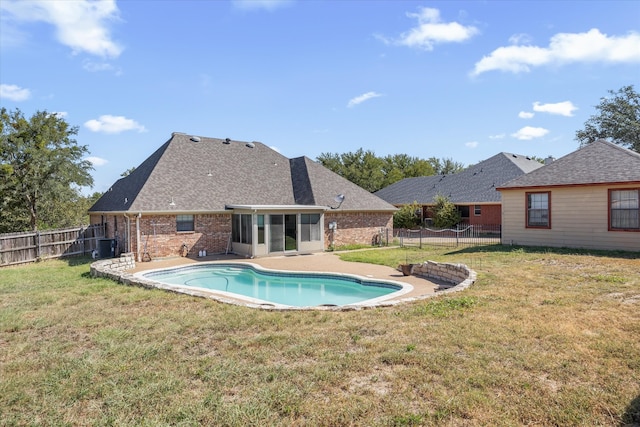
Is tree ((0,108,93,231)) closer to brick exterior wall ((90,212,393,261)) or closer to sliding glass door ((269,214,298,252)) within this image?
brick exterior wall ((90,212,393,261))

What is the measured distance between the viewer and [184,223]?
59.3 feet

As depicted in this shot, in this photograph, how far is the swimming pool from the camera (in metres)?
10.4

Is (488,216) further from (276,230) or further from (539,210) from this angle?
(276,230)

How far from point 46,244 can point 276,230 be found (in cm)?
1053

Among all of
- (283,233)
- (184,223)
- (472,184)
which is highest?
(472,184)

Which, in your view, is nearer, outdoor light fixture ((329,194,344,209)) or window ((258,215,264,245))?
window ((258,215,264,245))

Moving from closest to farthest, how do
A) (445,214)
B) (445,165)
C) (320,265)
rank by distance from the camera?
(320,265), (445,214), (445,165)

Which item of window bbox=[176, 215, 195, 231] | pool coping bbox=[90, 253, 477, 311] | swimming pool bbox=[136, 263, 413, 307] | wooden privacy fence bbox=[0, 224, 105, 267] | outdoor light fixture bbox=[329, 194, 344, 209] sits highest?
outdoor light fixture bbox=[329, 194, 344, 209]

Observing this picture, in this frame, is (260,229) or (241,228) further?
(241,228)

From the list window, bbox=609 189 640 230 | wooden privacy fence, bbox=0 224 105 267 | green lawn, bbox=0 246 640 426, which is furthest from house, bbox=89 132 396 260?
window, bbox=609 189 640 230

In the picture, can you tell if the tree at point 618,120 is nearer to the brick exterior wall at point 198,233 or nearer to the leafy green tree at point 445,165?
the leafy green tree at point 445,165

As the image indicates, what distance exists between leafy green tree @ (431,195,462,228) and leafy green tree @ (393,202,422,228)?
1609mm

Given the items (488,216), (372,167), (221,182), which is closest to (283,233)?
(221,182)

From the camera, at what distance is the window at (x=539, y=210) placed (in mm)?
16500
